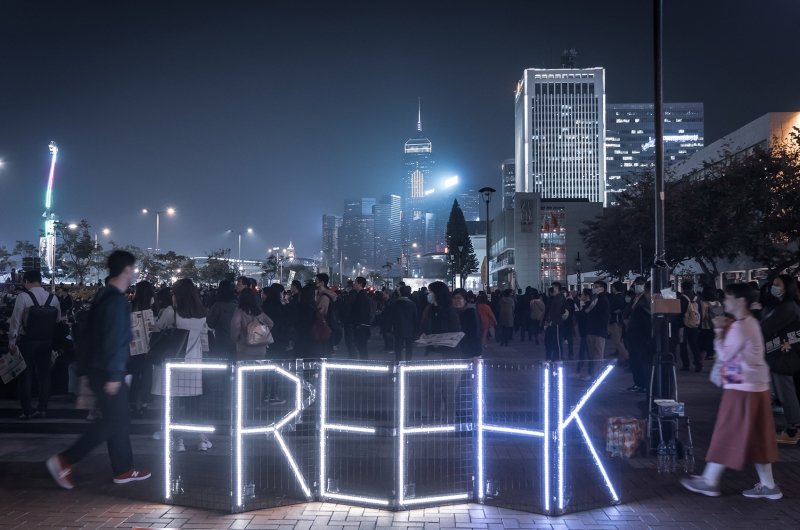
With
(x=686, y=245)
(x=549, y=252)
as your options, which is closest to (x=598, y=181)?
(x=549, y=252)

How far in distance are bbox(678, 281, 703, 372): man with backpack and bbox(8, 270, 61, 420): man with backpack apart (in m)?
12.3

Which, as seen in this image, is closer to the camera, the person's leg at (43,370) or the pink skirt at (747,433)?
the pink skirt at (747,433)

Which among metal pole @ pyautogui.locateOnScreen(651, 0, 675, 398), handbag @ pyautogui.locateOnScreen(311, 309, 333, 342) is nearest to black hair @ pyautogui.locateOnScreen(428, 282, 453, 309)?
handbag @ pyautogui.locateOnScreen(311, 309, 333, 342)

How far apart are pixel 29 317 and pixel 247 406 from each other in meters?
4.68

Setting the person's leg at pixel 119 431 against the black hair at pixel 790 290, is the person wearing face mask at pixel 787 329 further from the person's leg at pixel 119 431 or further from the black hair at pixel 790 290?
the person's leg at pixel 119 431

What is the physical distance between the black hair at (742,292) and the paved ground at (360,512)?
5.76ft

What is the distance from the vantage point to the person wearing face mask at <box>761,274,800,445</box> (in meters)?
8.05

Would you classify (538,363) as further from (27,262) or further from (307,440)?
(27,262)

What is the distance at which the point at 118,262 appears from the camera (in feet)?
20.9

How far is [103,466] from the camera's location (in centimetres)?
703

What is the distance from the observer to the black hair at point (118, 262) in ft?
20.7

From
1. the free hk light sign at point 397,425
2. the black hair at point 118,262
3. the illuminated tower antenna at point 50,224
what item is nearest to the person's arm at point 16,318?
the black hair at point 118,262

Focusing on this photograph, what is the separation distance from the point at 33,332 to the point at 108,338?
11.5 feet

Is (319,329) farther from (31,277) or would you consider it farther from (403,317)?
(31,277)
